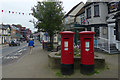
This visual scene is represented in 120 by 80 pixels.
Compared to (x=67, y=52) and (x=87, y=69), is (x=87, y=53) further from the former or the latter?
(x=67, y=52)

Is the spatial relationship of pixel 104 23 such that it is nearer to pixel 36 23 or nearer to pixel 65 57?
pixel 36 23

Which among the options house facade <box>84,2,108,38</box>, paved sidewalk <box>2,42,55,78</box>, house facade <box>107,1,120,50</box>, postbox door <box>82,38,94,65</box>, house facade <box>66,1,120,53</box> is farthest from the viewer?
house facade <box>84,2,108,38</box>

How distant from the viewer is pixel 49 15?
14289 millimetres

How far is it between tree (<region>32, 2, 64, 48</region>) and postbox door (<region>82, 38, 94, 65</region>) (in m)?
8.84

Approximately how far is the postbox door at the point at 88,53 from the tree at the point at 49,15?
884 centimetres

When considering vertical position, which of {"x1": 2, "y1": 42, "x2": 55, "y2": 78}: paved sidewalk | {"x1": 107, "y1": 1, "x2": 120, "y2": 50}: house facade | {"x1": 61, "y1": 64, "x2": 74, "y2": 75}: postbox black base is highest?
{"x1": 107, "y1": 1, "x2": 120, "y2": 50}: house facade

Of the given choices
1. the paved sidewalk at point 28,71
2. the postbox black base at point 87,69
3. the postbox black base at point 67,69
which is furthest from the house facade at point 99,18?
the postbox black base at point 67,69

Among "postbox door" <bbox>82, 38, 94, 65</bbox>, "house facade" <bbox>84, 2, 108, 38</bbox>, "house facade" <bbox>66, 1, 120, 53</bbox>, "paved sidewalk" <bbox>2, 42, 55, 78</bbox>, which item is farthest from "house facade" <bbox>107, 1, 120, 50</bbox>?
"paved sidewalk" <bbox>2, 42, 55, 78</bbox>

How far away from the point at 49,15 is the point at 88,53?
9992 millimetres

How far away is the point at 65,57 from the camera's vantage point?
540 centimetres

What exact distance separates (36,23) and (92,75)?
11.6 metres

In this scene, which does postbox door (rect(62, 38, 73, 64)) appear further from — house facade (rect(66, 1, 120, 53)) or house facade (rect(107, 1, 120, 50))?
house facade (rect(107, 1, 120, 50))

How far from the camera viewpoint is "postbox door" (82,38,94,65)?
5.31 metres

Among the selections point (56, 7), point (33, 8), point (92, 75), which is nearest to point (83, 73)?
point (92, 75)
